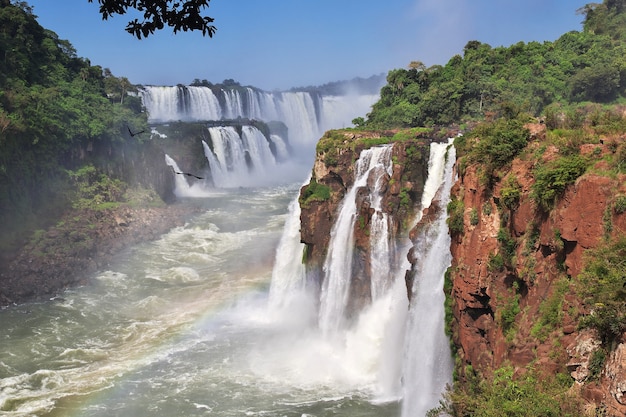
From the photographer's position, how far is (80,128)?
139 ft

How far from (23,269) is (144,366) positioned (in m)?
13.8

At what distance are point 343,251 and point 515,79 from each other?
19.9m

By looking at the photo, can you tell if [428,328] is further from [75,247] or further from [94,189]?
[94,189]

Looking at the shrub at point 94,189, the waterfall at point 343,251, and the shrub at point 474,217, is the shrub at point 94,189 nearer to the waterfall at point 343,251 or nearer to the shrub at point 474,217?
the waterfall at point 343,251

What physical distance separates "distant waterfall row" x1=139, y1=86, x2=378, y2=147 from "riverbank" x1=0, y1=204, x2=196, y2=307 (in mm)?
24892

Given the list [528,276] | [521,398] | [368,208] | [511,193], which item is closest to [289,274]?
[368,208]

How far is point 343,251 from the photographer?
22.3 metres

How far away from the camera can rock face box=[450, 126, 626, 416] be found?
9277 mm

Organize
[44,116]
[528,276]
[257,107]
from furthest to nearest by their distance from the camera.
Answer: [257,107] → [44,116] → [528,276]

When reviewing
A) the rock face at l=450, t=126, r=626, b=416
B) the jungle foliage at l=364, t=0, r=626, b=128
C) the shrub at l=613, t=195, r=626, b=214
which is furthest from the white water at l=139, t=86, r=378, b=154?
the shrub at l=613, t=195, r=626, b=214

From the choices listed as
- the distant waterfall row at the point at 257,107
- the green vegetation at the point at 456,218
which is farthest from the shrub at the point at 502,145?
the distant waterfall row at the point at 257,107

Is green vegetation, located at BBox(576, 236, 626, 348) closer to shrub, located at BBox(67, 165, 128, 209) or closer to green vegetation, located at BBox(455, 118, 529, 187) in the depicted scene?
green vegetation, located at BBox(455, 118, 529, 187)

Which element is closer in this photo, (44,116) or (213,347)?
(213,347)

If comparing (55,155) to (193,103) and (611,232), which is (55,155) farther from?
(611,232)
